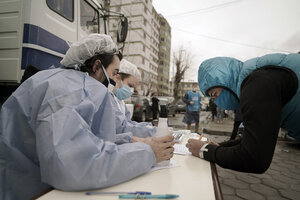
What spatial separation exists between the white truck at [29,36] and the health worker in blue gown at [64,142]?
1.30 m

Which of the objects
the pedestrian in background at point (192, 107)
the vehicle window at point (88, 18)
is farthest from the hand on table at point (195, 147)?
the pedestrian in background at point (192, 107)

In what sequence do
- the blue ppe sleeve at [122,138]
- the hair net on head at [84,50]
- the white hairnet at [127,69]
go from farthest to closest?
the white hairnet at [127,69] < the blue ppe sleeve at [122,138] < the hair net on head at [84,50]

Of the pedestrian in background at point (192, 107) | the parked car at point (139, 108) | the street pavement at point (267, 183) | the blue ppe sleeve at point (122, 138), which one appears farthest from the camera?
the parked car at point (139, 108)

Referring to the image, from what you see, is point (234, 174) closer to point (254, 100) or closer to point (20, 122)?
point (254, 100)

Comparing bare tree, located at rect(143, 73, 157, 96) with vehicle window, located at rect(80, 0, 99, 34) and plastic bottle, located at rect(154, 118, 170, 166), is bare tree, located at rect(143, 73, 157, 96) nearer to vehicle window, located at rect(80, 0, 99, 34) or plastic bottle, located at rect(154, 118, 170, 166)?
vehicle window, located at rect(80, 0, 99, 34)

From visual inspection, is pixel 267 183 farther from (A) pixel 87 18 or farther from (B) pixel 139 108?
(B) pixel 139 108

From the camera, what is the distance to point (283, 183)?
8.71ft

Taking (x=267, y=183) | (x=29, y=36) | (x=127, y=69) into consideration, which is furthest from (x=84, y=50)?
(x=267, y=183)

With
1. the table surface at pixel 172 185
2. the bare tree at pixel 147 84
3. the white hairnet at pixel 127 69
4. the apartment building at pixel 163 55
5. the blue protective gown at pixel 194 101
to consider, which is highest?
the apartment building at pixel 163 55

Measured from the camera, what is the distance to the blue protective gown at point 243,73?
103cm

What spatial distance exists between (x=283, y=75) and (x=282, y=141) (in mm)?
6279

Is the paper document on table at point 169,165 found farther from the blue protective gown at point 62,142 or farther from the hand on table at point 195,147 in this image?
the hand on table at point 195,147

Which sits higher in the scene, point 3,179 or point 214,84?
point 214,84

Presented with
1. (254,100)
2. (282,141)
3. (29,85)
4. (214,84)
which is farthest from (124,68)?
(282,141)
